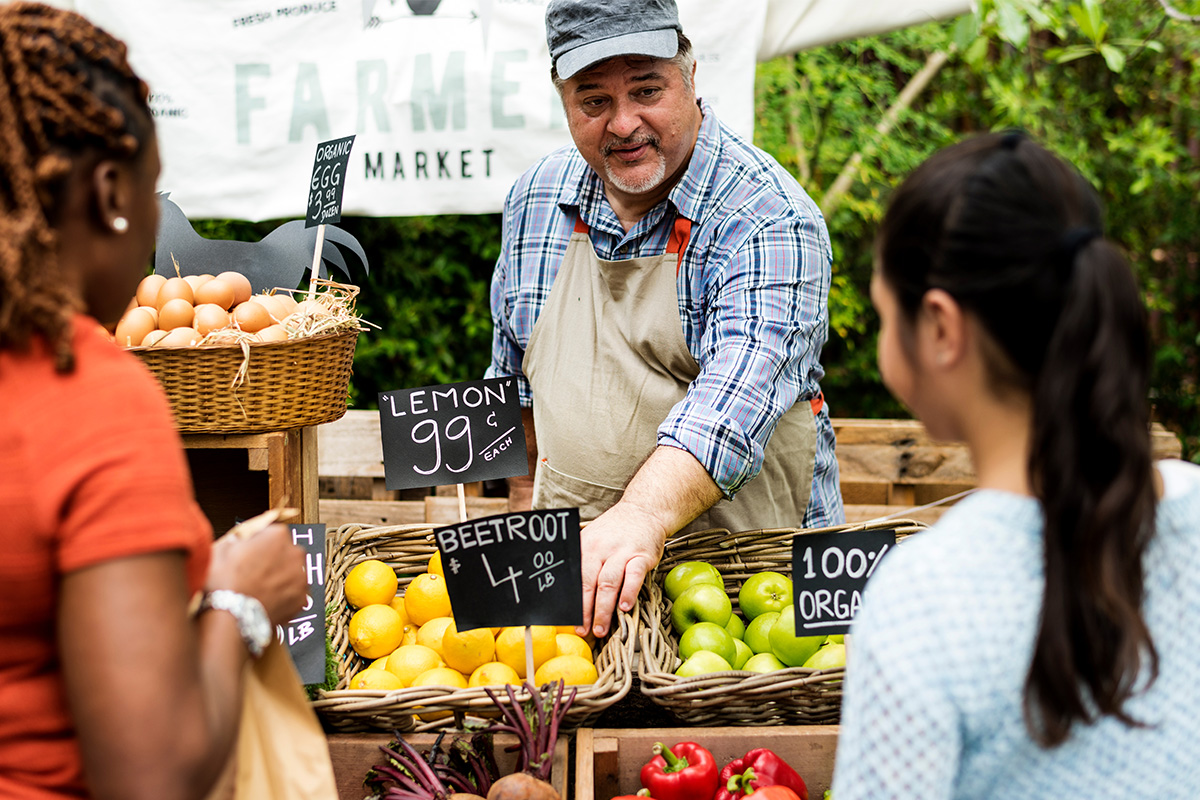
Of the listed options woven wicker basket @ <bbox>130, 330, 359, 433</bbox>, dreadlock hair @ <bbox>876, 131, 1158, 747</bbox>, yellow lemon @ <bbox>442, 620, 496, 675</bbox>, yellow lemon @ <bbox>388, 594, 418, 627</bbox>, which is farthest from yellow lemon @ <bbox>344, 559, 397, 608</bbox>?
dreadlock hair @ <bbox>876, 131, 1158, 747</bbox>

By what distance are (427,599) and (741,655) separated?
620mm

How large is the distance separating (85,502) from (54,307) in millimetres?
165

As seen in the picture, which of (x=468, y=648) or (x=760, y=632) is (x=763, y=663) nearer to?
(x=760, y=632)

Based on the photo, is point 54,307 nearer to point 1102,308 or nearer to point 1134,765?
point 1102,308

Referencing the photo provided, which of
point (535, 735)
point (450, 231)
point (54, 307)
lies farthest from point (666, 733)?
point (450, 231)

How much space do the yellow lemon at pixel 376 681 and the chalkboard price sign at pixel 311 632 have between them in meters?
0.10

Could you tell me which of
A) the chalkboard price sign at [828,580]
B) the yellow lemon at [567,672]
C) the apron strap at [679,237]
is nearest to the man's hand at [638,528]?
the yellow lemon at [567,672]

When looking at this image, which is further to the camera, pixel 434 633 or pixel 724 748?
pixel 434 633

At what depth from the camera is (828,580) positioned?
171cm

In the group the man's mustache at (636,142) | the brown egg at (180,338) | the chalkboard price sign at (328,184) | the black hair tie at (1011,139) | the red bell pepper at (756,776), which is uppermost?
the man's mustache at (636,142)

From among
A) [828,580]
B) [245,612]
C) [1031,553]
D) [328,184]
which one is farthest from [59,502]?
[328,184]

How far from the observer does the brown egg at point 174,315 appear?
2.06 metres

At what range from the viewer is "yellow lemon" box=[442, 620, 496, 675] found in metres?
1.83

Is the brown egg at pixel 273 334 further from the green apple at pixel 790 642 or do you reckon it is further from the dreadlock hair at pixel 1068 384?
the dreadlock hair at pixel 1068 384
